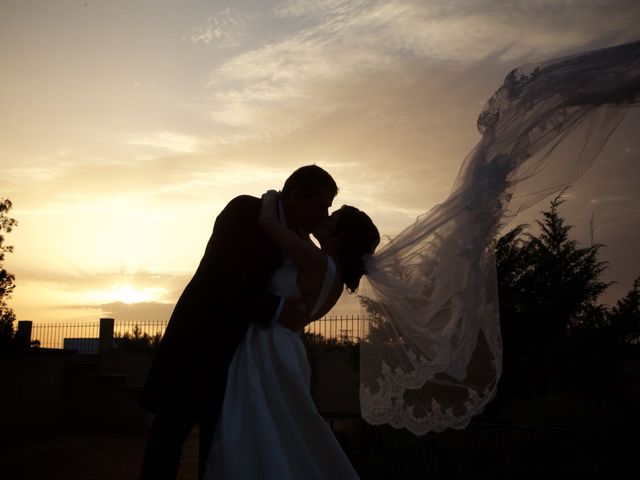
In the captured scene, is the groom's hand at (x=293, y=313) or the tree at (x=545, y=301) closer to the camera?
the groom's hand at (x=293, y=313)

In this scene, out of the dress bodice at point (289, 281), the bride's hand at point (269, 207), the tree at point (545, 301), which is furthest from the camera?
the tree at point (545, 301)

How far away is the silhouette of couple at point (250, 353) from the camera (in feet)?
10.7

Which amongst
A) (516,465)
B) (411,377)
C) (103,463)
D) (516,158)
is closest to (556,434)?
(516,465)

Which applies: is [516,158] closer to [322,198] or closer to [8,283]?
[322,198]

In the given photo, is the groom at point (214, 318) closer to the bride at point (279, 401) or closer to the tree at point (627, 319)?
the bride at point (279, 401)

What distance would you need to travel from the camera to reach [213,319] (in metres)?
3.32

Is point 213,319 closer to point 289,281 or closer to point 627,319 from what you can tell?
point 289,281

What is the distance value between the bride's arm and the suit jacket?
70 millimetres

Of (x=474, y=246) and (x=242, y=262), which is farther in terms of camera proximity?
(x=474, y=246)

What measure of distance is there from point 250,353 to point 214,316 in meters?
0.30

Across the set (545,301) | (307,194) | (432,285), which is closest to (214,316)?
(307,194)

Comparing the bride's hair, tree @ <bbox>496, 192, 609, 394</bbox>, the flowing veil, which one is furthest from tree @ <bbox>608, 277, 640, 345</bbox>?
the bride's hair

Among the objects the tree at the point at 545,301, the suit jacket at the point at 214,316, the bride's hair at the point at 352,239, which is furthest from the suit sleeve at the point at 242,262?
the tree at the point at 545,301

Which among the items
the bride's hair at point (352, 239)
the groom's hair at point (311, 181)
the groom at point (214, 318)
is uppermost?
the groom's hair at point (311, 181)
